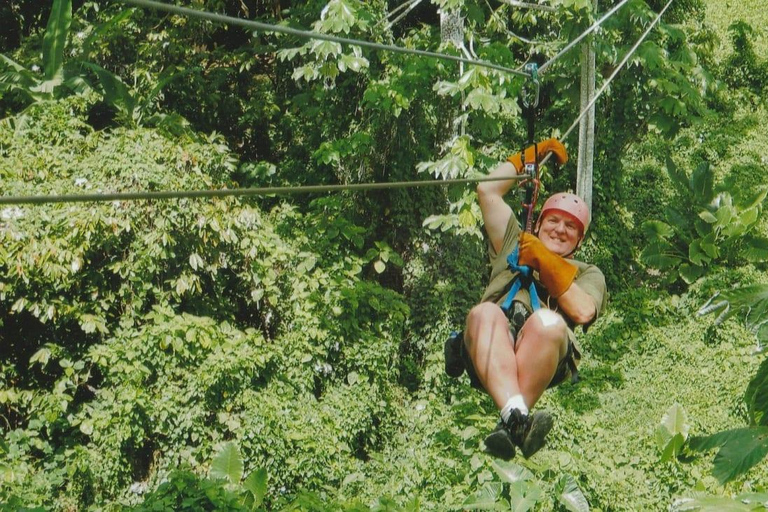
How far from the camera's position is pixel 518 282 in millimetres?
3025

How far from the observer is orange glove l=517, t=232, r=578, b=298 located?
285cm

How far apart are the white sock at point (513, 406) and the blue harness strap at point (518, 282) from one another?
1.08 feet

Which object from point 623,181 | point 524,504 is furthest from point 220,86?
point 524,504

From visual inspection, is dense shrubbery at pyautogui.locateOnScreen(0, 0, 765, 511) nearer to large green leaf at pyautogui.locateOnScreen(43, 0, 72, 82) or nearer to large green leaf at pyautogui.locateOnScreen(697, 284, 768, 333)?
large green leaf at pyautogui.locateOnScreen(43, 0, 72, 82)

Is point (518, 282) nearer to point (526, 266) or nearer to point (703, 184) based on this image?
point (526, 266)

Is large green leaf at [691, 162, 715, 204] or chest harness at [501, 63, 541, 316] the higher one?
chest harness at [501, 63, 541, 316]

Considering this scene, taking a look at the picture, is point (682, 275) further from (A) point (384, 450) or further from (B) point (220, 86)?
(B) point (220, 86)

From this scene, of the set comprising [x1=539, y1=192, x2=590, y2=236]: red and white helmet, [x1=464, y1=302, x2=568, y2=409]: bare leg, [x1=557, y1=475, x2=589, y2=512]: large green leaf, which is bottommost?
[x1=557, y1=475, x2=589, y2=512]: large green leaf

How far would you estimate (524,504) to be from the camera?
4812 millimetres

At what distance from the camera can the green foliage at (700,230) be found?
7.31m

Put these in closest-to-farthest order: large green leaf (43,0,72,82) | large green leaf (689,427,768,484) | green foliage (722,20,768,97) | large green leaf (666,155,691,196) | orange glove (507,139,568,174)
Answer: large green leaf (689,427,768,484) → orange glove (507,139,568,174) → large green leaf (43,0,72,82) → large green leaf (666,155,691,196) → green foliage (722,20,768,97)

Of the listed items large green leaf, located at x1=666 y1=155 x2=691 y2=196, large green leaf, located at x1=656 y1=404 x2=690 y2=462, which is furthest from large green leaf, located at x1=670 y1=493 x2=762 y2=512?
large green leaf, located at x1=666 y1=155 x2=691 y2=196

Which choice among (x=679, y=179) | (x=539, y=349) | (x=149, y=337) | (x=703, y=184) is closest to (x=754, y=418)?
(x=539, y=349)

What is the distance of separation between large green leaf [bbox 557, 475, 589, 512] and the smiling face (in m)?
2.48
